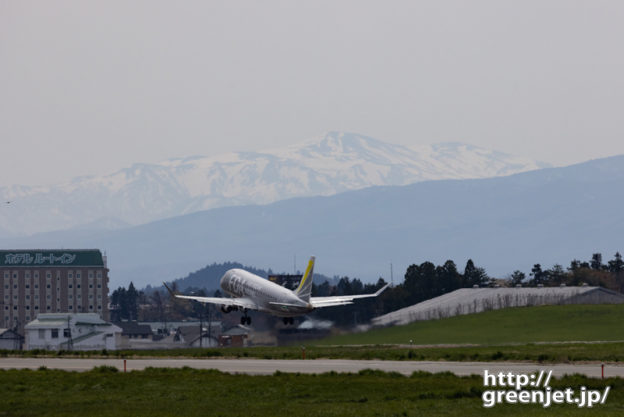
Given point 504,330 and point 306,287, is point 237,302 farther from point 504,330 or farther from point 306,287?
point 504,330

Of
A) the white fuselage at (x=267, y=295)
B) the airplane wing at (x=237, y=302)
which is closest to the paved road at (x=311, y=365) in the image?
the white fuselage at (x=267, y=295)

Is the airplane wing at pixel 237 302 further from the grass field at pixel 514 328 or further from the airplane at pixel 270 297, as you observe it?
the grass field at pixel 514 328

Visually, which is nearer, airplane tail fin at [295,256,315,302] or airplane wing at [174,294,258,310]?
airplane tail fin at [295,256,315,302]

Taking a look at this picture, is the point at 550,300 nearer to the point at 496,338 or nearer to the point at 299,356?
the point at 496,338

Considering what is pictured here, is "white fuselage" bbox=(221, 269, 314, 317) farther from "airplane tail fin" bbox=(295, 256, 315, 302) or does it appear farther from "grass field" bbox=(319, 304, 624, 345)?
"grass field" bbox=(319, 304, 624, 345)

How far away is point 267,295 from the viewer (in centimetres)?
12469

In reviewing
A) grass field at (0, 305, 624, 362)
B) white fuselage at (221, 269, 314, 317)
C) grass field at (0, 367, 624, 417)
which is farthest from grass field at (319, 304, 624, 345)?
grass field at (0, 367, 624, 417)

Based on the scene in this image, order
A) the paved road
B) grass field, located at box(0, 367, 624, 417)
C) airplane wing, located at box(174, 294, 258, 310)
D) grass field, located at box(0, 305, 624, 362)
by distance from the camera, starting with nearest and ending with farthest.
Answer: grass field, located at box(0, 367, 624, 417)
the paved road
airplane wing, located at box(174, 294, 258, 310)
grass field, located at box(0, 305, 624, 362)

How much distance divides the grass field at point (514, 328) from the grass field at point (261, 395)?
76767mm

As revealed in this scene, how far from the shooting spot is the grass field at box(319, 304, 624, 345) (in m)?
153

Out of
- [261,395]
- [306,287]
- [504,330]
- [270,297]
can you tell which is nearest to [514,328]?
[504,330]

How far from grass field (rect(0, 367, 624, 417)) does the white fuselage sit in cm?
4580

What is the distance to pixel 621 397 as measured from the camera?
190ft

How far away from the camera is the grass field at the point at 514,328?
15288 cm
